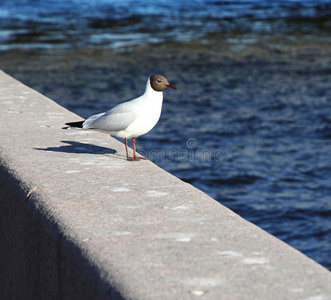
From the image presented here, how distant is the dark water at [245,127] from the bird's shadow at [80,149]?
3943 mm

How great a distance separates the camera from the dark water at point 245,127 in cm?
968

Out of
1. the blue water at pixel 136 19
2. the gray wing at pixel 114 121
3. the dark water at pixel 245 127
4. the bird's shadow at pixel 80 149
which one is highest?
the gray wing at pixel 114 121

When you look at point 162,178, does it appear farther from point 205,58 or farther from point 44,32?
point 44,32

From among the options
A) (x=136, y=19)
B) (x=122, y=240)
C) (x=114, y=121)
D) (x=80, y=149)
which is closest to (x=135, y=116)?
(x=114, y=121)

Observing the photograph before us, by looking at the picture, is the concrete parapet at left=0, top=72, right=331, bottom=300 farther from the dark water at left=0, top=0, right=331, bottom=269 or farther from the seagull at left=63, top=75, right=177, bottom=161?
the dark water at left=0, top=0, right=331, bottom=269

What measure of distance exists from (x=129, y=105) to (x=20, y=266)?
1687 mm

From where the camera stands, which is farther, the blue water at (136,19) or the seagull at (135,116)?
the blue water at (136,19)

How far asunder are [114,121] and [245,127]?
29.8 ft

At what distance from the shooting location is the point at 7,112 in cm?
601

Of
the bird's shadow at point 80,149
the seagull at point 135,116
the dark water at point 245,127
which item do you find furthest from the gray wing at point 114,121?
the dark water at point 245,127

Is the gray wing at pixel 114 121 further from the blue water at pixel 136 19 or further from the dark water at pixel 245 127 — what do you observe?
the blue water at pixel 136 19

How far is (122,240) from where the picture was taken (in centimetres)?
299

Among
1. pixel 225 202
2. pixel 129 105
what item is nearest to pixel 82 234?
pixel 129 105

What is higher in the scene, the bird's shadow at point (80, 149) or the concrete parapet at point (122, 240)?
the concrete parapet at point (122, 240)
